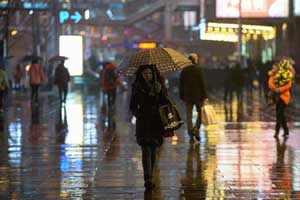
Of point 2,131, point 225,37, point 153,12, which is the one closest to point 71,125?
point 2,131

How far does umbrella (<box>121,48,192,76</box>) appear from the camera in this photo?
11844 millimetres

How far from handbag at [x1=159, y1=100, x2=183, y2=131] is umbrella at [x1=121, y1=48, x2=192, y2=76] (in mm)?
804

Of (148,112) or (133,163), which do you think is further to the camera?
(133,163)

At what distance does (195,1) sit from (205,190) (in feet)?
181

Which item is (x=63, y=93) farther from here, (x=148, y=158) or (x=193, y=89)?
(x=148, y=158)

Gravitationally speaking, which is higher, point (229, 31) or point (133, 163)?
point (229, 31)

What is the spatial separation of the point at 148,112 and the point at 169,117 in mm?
291

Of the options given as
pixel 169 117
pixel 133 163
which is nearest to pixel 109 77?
pixel 133 163

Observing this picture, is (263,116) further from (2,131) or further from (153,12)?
(153,12)

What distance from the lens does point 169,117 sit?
1123 cm

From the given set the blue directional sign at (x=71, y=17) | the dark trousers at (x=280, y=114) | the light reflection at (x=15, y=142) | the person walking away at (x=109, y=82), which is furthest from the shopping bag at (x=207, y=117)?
the blue directional sign at (x=71, y=17)

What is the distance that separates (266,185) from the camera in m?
11.2

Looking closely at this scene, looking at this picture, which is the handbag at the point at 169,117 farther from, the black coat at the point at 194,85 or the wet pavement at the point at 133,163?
the black coat at the point at 194,85

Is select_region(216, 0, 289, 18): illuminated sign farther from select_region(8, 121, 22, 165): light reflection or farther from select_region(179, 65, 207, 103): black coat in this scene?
select_region(179, 65, 207, 103): black coat
